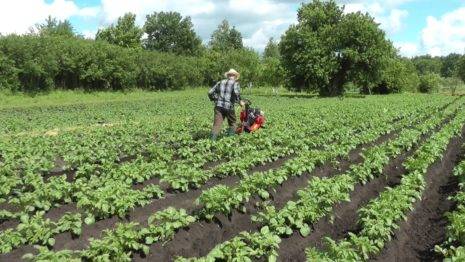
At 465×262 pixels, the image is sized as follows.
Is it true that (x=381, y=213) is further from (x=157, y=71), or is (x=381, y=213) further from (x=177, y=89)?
(x=177, y=89)

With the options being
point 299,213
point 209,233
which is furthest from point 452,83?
point 209,233

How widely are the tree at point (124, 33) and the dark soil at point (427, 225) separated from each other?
60.9 meters

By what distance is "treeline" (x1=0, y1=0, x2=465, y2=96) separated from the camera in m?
36.5

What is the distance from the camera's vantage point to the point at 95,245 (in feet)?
18.5

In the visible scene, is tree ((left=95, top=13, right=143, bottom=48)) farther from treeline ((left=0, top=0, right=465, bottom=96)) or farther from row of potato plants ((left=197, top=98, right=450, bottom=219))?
row of potato plants ((left=197, top=98, right=450, bottom=219))

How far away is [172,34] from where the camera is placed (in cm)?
9150

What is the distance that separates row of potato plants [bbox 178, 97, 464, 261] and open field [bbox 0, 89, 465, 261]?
23mm

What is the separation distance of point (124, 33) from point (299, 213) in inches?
2589

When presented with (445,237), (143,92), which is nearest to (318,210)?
(445,237)

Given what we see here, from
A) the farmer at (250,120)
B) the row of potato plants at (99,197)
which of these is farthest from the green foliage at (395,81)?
the row of potato plants at (99,197)

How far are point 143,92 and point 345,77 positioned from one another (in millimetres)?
18844

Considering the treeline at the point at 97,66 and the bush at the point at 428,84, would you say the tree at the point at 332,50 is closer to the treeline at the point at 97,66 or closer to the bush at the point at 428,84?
the treeline at the point at 97,66

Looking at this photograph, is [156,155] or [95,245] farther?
[156,155]

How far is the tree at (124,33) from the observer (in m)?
68.8
